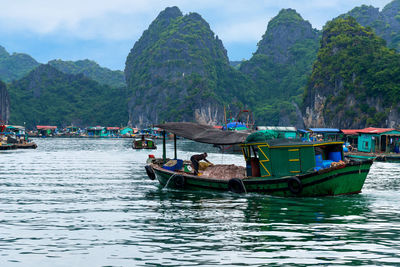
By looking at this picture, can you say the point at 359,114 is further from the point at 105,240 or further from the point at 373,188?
the point at 105,240

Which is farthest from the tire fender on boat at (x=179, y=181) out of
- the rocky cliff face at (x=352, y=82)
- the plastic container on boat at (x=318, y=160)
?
the rocky cliff face at (x=352, y=82)

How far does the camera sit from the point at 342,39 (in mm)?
117312

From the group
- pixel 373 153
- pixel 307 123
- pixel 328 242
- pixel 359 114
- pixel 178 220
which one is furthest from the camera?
pixel 307 123

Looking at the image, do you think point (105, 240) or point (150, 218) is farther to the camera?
point (150, 218)

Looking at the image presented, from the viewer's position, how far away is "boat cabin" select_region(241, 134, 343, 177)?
66.7 feet

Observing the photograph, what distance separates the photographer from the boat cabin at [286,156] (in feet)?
66.7

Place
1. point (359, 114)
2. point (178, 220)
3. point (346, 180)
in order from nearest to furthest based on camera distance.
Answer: point (178, 220)
point (346, 180)
point (359, 114)

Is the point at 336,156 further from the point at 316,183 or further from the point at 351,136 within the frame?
the point at 351,136

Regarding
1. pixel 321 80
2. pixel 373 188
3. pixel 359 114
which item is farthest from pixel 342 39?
pixel 373 188

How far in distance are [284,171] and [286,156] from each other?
Result: 726 mm

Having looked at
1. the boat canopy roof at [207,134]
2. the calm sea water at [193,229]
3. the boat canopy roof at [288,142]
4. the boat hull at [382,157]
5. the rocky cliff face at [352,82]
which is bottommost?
the calm sea water at [193,229]

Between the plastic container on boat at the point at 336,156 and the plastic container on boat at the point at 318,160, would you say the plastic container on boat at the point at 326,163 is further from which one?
the plastic container on boat at the point at 336,156

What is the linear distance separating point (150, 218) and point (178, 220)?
1.13 meters

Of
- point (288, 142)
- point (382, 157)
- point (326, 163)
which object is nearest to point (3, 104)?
point (382, 157)
